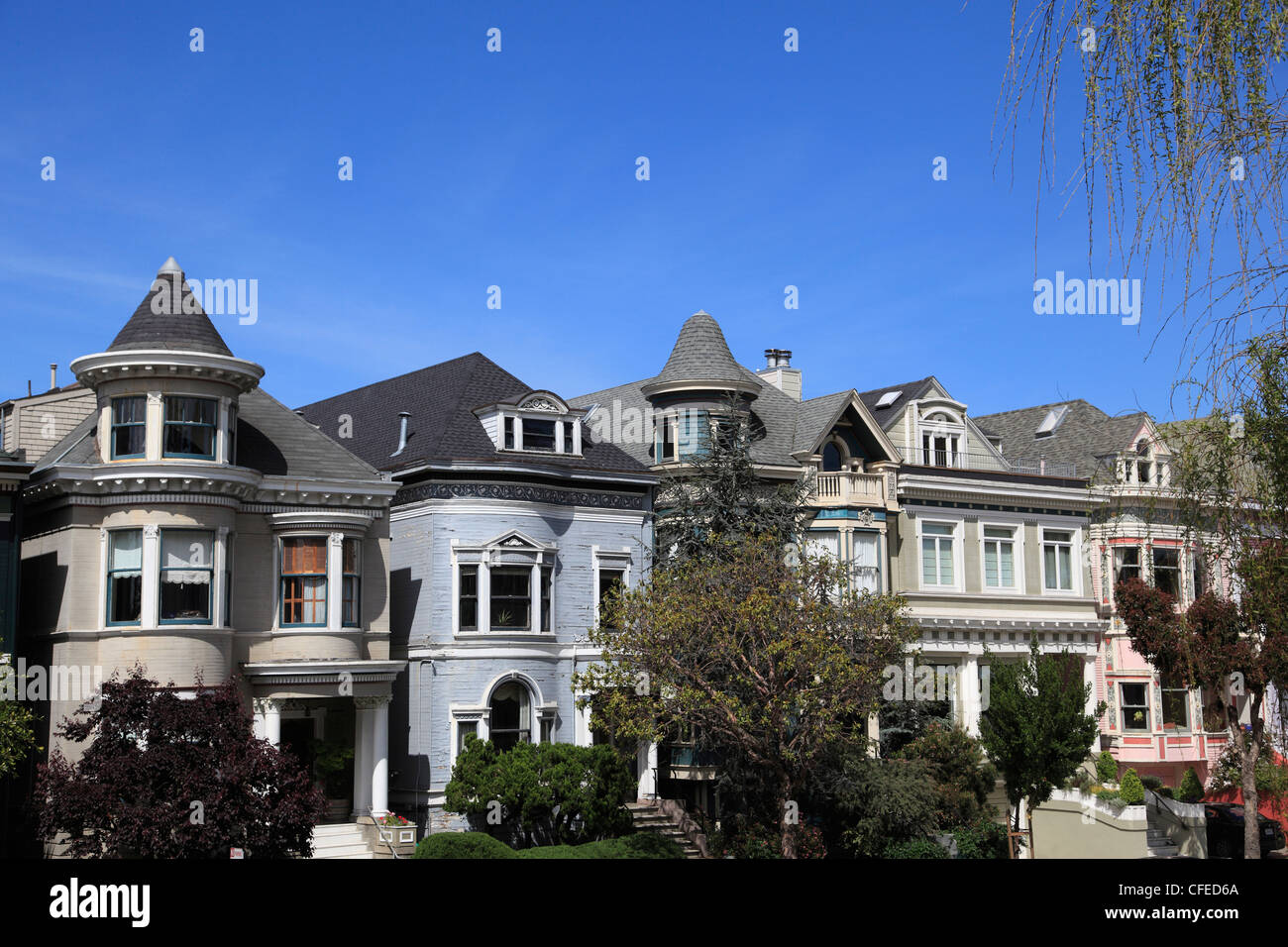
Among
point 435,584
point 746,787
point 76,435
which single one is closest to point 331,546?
point 435,584

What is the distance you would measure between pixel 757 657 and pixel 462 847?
7.39 m

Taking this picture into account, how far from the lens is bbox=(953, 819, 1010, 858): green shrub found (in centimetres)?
3409

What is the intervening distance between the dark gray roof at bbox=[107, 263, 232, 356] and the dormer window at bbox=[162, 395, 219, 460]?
1.25 m

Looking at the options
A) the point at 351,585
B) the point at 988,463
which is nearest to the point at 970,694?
the point at 988,463

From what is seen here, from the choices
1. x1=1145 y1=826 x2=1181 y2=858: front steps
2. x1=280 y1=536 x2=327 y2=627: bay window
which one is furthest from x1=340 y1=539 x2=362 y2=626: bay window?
x1=1145 y1=826 x2=1181 y2=858: front steps

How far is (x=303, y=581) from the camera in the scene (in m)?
33.0

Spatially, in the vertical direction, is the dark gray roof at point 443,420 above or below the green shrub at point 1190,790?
above

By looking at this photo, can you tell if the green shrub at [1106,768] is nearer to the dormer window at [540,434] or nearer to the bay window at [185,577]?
the dormer window at [540,434]

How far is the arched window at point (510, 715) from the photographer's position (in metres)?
35.8

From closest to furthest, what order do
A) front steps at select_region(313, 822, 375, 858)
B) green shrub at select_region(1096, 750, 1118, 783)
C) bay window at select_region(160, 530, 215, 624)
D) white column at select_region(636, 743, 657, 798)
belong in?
bay window at select_region(160, 530, 215, 624) → front steps at select_region(313, 822, 375, 858) → white column at select_region(636, 743, 657, 798) → green shrub at select_region(1096, 750, 1118, 783)

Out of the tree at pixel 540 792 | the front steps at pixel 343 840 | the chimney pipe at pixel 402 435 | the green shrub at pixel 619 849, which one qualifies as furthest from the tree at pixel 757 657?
the chimney pipe at pixel 402 435

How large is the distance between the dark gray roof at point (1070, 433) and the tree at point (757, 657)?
19185 mm

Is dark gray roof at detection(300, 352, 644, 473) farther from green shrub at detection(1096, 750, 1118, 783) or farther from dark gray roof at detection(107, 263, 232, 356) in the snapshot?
green shrub at detection(1096, 750, 1118, 783)
